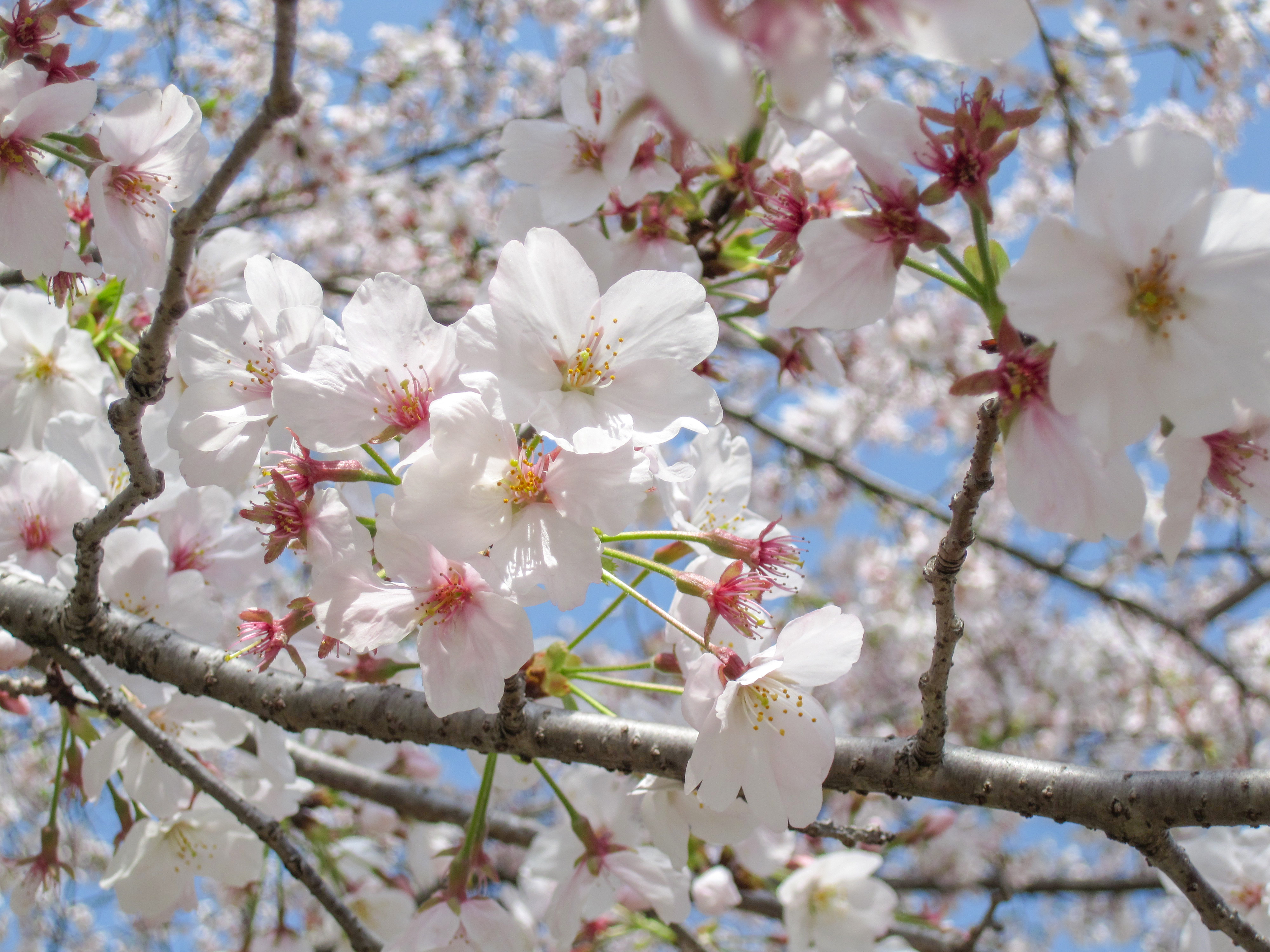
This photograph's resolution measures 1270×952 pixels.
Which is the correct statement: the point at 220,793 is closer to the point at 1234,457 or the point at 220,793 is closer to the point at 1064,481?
the point at 1064,481

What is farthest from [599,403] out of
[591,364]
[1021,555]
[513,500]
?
[1021,555]

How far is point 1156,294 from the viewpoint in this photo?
100cm

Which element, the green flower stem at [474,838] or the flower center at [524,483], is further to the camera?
the green flower stem at [474,838]

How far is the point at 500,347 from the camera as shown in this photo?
3.96 feet

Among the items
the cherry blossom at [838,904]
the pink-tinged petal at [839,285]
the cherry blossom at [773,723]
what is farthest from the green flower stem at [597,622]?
the cherry blossom at [838,904]

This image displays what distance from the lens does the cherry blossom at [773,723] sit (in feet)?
4.31

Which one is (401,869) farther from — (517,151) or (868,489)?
(517,151)

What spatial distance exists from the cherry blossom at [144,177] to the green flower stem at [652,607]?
1005 mm

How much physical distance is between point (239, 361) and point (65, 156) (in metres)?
0.45

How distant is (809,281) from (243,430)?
0.92m

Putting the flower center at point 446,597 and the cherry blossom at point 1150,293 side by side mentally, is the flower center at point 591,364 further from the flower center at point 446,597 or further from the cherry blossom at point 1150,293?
the cherry blossom at point 1150,293

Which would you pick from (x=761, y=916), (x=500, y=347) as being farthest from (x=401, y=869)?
(x=500, y=347)

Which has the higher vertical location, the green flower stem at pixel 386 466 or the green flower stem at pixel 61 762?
the green flower stem at pixel 386 466

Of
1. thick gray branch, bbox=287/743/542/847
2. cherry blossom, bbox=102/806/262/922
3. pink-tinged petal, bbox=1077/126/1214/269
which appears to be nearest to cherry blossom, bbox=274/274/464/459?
pink-tinged petal, bbox=1077/126/1214/269
